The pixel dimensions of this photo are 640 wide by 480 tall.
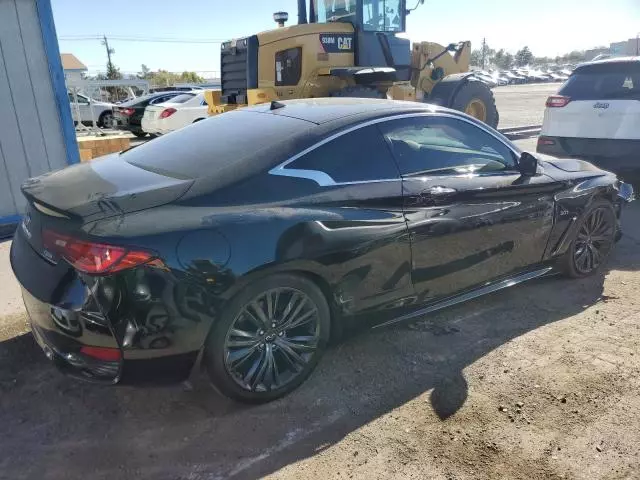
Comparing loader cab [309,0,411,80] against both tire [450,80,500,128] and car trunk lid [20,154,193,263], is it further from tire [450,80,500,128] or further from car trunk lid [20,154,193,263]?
car trunk lid [20,154,193,263]

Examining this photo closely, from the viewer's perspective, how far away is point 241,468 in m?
2.44

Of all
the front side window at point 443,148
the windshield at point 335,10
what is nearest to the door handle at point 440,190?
the front side window at point 443,148

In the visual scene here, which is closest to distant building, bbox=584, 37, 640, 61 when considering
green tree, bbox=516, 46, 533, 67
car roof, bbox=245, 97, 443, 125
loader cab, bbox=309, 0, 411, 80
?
loader cab, bbox=309, 0, 411, 80

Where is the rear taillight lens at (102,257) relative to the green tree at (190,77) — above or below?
above

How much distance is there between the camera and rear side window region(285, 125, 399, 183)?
2961mm

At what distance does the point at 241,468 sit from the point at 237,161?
5.10ft

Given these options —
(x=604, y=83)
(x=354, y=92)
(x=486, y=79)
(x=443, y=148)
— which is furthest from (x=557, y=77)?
(x=443, y=148)

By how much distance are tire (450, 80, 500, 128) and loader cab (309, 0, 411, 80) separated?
3.94 feet

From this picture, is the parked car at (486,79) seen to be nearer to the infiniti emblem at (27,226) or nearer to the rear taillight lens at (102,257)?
the infiniti emblem at (27,226)

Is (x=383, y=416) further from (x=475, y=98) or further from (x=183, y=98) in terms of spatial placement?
(x=183, y=98)

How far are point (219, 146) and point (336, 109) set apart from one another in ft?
2.65

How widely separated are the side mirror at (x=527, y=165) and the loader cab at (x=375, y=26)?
18.6 feet

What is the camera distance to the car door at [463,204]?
3.27 m

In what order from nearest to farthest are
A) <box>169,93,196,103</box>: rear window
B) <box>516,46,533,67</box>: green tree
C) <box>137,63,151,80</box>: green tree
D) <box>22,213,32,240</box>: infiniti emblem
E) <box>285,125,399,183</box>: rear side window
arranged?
<box>22,213,32,240</box>: infiniti emblem < <box>285,125,399,183</box>: rear side window < <box>169,93,196,103</box>: rear window < <box>137,63,151,80</box>: green tree < <box>516,46,533,67</box>: green tree
